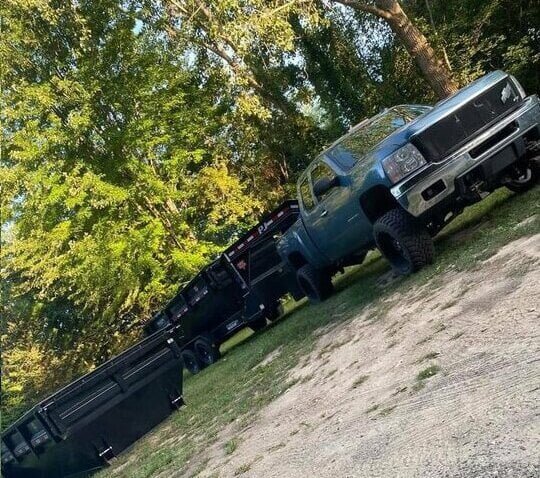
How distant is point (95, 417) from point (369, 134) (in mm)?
5155

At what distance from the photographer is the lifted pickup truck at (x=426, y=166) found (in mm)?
6930

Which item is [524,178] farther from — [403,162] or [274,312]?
[274,312]

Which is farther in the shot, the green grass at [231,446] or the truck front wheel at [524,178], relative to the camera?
the truck front wheel at [524,178]

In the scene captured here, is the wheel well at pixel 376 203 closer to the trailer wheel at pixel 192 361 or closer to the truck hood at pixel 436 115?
the truck hood at pixel 436 115

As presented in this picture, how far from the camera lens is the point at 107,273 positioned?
1833 centimetres

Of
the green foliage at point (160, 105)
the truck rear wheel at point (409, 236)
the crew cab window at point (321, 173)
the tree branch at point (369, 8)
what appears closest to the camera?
the truck rear wheel at point (409, 236)

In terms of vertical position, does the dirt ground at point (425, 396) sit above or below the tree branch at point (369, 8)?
below

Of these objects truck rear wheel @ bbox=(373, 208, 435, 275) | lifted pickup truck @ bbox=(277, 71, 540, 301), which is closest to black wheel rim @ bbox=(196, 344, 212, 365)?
lifted pickup truck @ bbox=(277, 71, 540, 301)

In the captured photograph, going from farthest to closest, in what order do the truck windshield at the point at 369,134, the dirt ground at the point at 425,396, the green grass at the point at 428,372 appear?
the truck windshield at the point at 369,134 → the green grass at the point at 428,372 → the dirt ground at the point at 425,396

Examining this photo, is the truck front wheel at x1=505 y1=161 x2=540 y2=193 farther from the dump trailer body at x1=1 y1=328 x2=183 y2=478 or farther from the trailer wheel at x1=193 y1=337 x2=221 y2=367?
the trailer wheel at x1=193 y1=337 x2=221 y2=367

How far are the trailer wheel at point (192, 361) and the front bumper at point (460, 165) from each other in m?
9.21

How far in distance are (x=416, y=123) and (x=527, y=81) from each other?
1165 centimetres

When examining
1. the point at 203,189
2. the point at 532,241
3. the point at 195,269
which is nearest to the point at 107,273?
the point at 195,269

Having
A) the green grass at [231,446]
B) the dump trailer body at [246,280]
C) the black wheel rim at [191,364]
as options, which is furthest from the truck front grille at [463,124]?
the black wheel rim at [191,364]
